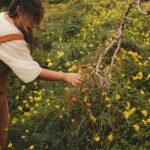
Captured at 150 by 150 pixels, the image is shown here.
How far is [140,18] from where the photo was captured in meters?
7.66

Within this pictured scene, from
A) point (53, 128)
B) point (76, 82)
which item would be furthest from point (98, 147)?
point (76, 82)

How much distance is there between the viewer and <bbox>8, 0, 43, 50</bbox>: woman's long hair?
3.34m

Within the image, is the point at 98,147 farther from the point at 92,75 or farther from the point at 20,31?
the point at 20,31

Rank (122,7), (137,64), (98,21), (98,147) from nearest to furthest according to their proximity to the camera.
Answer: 1. (98,147)
2. (137,64)
3. (98,21)
4. (122,7)

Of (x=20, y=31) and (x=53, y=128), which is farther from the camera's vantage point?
(x=53, y=128)

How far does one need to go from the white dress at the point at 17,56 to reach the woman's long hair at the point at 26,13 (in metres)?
0.07

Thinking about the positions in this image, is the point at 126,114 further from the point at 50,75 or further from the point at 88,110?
the point at 50,75

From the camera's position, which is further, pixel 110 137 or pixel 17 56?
pixel 110 137

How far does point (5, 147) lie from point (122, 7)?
5.40 metres

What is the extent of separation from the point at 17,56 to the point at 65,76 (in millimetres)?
410

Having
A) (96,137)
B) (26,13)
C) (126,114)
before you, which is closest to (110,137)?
(96,137)

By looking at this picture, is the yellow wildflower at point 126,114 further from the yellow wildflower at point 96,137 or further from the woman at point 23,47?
the woman at point 23,47

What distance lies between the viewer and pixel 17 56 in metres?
3.27

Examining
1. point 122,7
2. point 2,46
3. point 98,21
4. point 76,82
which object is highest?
point 2,46
